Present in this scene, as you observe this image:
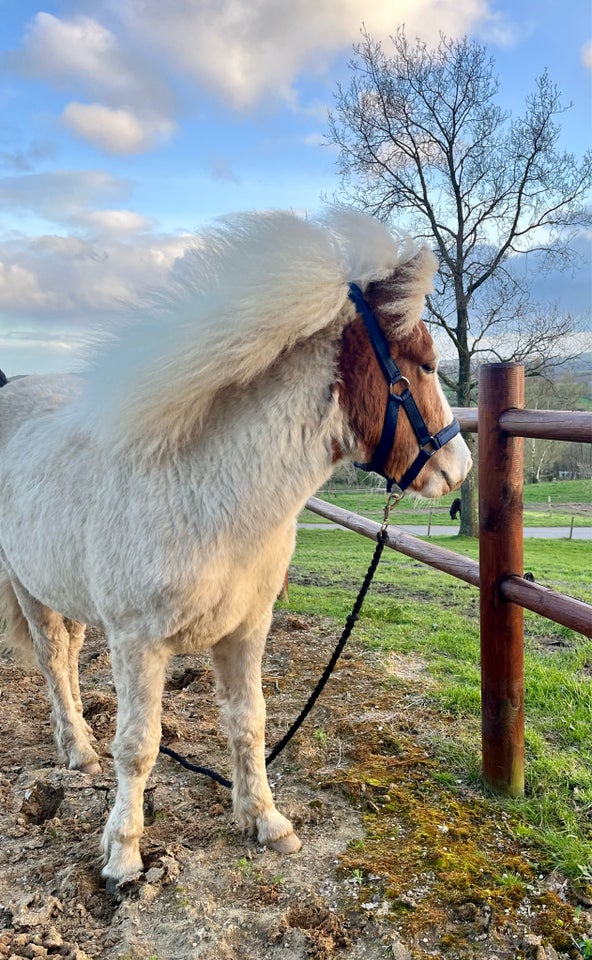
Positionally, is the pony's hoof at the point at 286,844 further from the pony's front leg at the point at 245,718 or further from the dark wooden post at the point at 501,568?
the dark wooden post at the point at 501,568

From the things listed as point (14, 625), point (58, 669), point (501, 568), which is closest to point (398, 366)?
point (501, 568)

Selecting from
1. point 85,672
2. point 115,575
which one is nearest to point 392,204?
point 85,672

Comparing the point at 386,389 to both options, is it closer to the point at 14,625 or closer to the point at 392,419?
the point at 392,419

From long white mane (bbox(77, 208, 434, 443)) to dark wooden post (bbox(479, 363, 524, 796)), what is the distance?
32.3 inches

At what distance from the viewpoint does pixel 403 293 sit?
2.20 meters

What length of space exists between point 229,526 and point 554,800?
205 centimetres

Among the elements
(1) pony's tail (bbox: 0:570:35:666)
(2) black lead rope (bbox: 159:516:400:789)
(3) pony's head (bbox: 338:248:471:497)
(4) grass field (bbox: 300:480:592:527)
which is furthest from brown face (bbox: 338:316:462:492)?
(4) grass field (bbox: 300:480:592:527)

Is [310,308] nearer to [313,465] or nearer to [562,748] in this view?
[313,465]

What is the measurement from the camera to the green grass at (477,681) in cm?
269

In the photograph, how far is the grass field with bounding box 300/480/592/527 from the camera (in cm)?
2667

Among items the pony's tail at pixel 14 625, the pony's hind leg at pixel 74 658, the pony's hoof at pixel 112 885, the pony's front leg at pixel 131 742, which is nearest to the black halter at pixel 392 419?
the pony's front leg at pixel 131 742

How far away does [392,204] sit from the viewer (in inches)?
695

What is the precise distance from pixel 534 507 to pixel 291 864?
30.9 meters

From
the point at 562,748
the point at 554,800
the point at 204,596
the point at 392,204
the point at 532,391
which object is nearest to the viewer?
the point at 204,596
